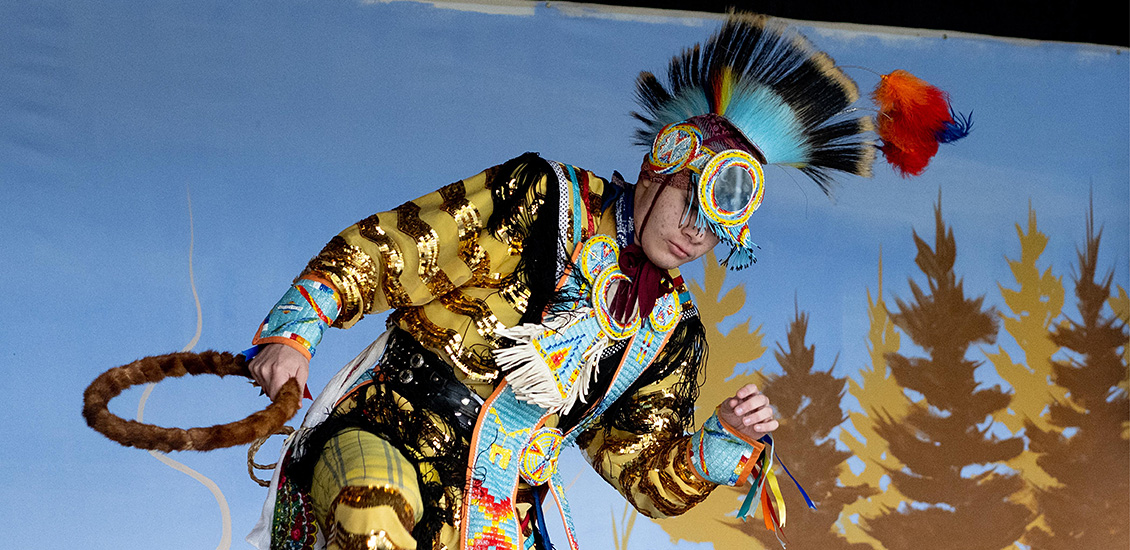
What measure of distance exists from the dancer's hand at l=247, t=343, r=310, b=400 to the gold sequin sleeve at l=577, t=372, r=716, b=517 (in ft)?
2.35

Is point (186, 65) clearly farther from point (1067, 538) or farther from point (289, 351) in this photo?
point (1067, 538)

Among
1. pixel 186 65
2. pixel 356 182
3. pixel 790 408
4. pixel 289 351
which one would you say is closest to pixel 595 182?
pixel 289 351

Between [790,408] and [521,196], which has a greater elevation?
[790,408]

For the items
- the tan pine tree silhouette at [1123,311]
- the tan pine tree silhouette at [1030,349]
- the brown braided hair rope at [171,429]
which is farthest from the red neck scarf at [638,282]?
the tan pine tree silhouette at [1123,311]

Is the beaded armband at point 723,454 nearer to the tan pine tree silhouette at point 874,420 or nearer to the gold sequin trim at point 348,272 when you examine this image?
the gold sequin trim at point 348,272

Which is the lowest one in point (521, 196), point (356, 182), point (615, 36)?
point (521, 196)

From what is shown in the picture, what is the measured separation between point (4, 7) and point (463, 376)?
72.2 inches

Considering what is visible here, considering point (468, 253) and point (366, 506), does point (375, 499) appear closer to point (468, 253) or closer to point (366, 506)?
point (366, 506)

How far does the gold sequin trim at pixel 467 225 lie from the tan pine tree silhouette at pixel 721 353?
5.48 ft

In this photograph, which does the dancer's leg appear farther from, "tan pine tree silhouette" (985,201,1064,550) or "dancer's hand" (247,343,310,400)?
"tan pine tree silhouette" (985,201,1064,550)

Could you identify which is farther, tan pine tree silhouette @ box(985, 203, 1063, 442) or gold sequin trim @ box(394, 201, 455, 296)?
tan pine tree silhouette @ box(985, 203, 1063, 442)

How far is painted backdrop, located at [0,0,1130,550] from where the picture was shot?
2672mm

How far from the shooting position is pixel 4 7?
8.73ft

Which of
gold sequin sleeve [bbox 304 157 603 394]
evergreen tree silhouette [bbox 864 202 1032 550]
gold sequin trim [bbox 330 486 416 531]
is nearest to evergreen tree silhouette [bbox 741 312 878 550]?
evergreen tree silhouette [bbox 864 202 1032 550]
